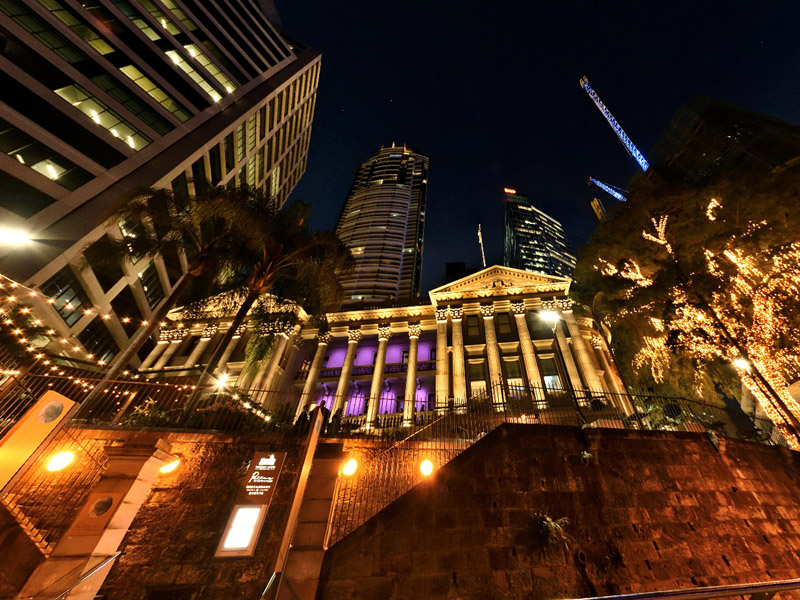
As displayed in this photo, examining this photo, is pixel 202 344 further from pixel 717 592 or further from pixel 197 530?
pixel 717 592

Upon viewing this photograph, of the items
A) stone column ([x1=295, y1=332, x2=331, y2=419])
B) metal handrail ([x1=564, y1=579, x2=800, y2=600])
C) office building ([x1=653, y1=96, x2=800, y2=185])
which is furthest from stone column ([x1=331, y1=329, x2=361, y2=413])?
office building ([x1=653, y1=96, x2=800, y2=185])

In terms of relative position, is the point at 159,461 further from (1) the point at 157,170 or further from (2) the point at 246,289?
(1) the point at 157,170

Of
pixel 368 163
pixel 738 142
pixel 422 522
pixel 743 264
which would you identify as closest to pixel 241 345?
pixel 422 522

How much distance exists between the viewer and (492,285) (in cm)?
2925

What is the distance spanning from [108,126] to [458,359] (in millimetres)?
31074

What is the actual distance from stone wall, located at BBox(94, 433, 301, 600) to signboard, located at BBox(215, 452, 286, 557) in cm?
25

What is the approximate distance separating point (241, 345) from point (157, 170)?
15.6 m

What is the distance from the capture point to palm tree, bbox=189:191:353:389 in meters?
13.5

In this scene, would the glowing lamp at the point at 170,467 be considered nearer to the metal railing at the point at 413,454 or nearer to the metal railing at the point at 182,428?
the metal railing at the point at 182,428

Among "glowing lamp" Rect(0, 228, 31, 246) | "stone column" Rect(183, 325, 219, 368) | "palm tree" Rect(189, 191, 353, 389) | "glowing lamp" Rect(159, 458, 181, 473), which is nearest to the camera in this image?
"glowing lamp" Rect(159, 458, 181, 473)

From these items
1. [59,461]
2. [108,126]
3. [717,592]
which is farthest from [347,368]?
[108,126]

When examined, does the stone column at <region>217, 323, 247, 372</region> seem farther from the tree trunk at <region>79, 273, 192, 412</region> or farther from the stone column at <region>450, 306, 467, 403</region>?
the stone column at <region>450, 306, 467, 403</region>

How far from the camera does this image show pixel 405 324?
29.9m

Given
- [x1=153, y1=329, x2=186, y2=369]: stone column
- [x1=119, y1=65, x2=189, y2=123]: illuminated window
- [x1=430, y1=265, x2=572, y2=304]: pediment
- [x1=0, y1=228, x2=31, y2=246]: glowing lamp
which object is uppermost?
[x1=119, y1=65, x2=189, y2=123]: illuminated window
